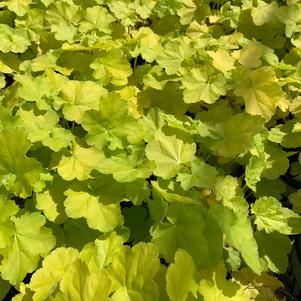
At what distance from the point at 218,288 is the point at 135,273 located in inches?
11.0

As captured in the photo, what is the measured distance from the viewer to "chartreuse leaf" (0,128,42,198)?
4.70 ft

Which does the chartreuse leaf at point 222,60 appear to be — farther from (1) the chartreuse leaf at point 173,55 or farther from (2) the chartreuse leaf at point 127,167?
(2) the chartreuse leaf at point 127,167

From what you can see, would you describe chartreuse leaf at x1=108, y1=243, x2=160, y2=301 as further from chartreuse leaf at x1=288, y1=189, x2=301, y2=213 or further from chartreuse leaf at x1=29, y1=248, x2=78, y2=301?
chartreuse leaf at x1=288, y1=189, x2=301, y2=213

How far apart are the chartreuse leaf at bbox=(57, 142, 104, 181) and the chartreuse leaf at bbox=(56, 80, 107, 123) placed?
15 cm

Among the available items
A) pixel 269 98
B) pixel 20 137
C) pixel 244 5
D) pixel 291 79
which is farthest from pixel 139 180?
pixel 244 5

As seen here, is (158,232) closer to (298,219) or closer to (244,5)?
(298,219)

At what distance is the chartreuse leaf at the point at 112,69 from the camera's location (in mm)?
1936

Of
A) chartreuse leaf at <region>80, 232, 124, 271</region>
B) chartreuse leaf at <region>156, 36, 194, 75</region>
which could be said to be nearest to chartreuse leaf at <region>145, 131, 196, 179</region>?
chartreuse leaf at <region>80, 232, 124, 271</region>

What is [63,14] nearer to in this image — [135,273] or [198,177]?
[198,177]

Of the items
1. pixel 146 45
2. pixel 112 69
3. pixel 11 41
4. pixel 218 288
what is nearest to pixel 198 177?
pixel 218 288

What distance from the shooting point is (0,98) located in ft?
6.26

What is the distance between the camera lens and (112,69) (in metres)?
1.96

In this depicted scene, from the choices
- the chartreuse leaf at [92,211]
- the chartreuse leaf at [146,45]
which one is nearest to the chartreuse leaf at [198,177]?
Result: the chartreuse leaf at [92,211]

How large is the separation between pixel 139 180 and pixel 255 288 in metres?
0.56
